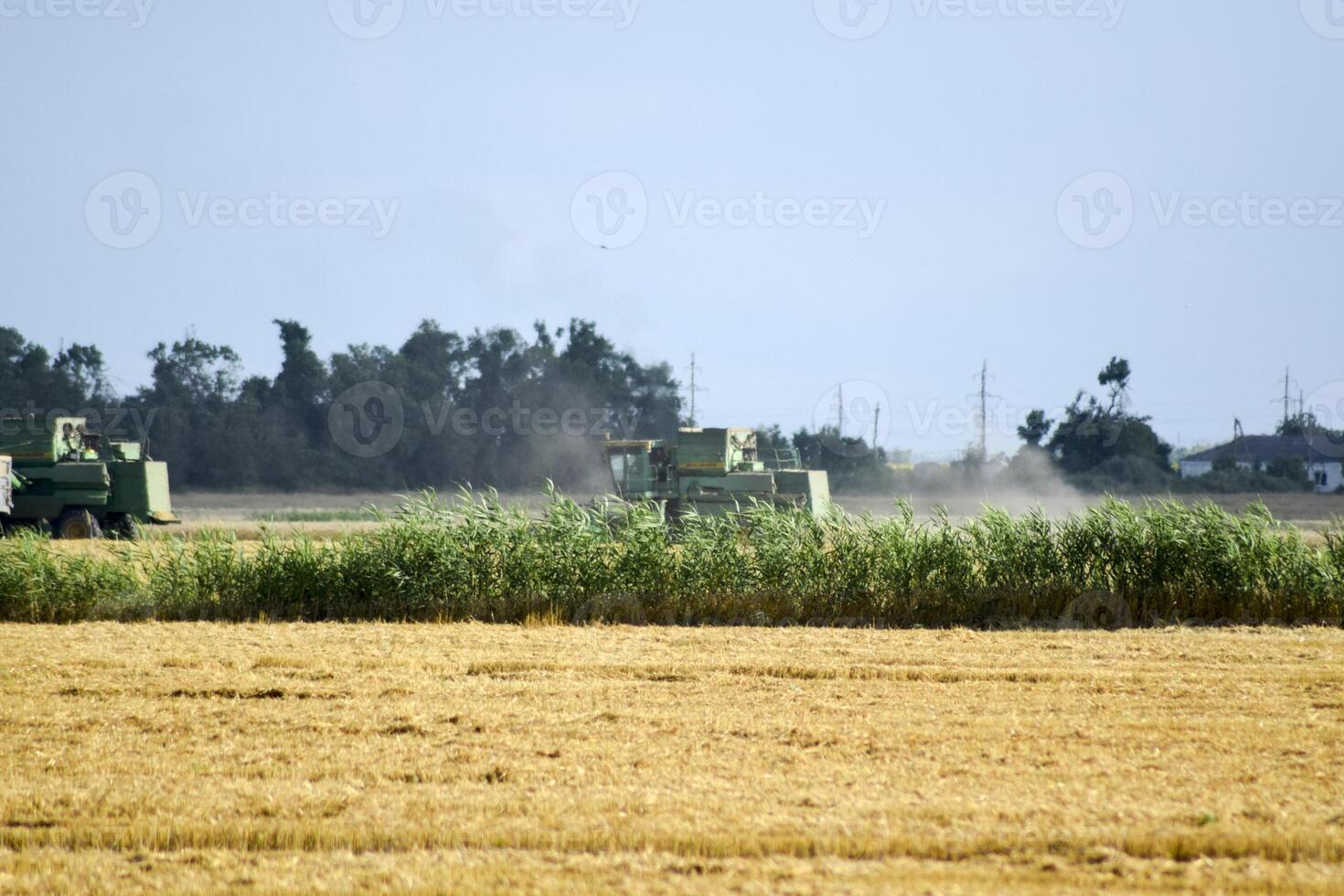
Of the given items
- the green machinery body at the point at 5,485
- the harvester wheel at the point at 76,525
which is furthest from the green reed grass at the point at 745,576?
the harvester wheel at the point at 76,525

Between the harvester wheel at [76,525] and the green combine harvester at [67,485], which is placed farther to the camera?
the green combine harvester at [67,485]

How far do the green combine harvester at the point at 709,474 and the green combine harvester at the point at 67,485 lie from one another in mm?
10704

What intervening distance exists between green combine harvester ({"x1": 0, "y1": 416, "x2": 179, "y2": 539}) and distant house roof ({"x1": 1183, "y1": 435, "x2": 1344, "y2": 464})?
5294 centimetres

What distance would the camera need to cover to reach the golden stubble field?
17.6 feet

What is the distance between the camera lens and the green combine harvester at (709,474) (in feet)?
85.4

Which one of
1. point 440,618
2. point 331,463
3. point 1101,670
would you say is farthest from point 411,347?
point 1101,670

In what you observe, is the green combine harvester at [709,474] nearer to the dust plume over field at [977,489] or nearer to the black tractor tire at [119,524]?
the black tractor tire at [119,524]

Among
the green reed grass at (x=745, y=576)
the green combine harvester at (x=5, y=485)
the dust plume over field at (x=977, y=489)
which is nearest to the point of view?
the green reed grass at (x=745, y=576)

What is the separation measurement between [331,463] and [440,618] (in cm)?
4453

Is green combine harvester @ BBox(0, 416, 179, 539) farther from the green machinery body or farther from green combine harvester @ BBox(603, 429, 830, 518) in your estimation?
green combine harvester @ BBox(603, 429, 830, 518)

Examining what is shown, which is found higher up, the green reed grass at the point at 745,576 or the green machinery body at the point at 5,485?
the green machinery body at the point at 5,485

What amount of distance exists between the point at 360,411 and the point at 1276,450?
47909 millimetres

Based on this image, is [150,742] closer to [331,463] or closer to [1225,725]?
[1225,725]

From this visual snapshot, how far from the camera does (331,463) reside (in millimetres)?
56219
